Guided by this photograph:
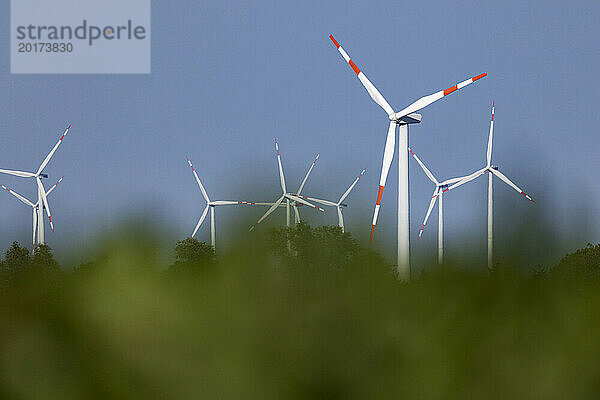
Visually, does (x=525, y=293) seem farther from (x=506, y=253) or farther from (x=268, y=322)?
(x=268, y=322)

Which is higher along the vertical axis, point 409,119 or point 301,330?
point 409,119

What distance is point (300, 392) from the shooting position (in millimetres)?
676

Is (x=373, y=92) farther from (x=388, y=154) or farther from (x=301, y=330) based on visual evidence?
(x=301, y=330)

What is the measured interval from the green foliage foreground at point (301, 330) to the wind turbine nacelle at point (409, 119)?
1010cm

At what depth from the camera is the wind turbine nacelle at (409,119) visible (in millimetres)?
10603

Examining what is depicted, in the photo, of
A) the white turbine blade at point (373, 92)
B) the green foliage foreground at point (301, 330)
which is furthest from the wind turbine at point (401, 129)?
the green foliage foreground at point (301, 330)

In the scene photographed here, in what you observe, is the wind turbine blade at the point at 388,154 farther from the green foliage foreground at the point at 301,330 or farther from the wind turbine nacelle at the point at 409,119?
the green foliage foreground at the point at 301,330

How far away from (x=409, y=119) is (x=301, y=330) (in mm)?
10414

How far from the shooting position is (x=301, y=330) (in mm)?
647

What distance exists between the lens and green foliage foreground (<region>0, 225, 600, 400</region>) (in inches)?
24.9

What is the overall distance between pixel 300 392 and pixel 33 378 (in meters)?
0.29

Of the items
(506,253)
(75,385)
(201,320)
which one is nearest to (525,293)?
(506,253)

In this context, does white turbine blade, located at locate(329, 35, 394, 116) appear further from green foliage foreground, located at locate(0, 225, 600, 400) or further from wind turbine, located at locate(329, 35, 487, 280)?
green foliage foreground, located at locate(0, 225, 600, 400)

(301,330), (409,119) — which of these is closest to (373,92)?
(409,119)
